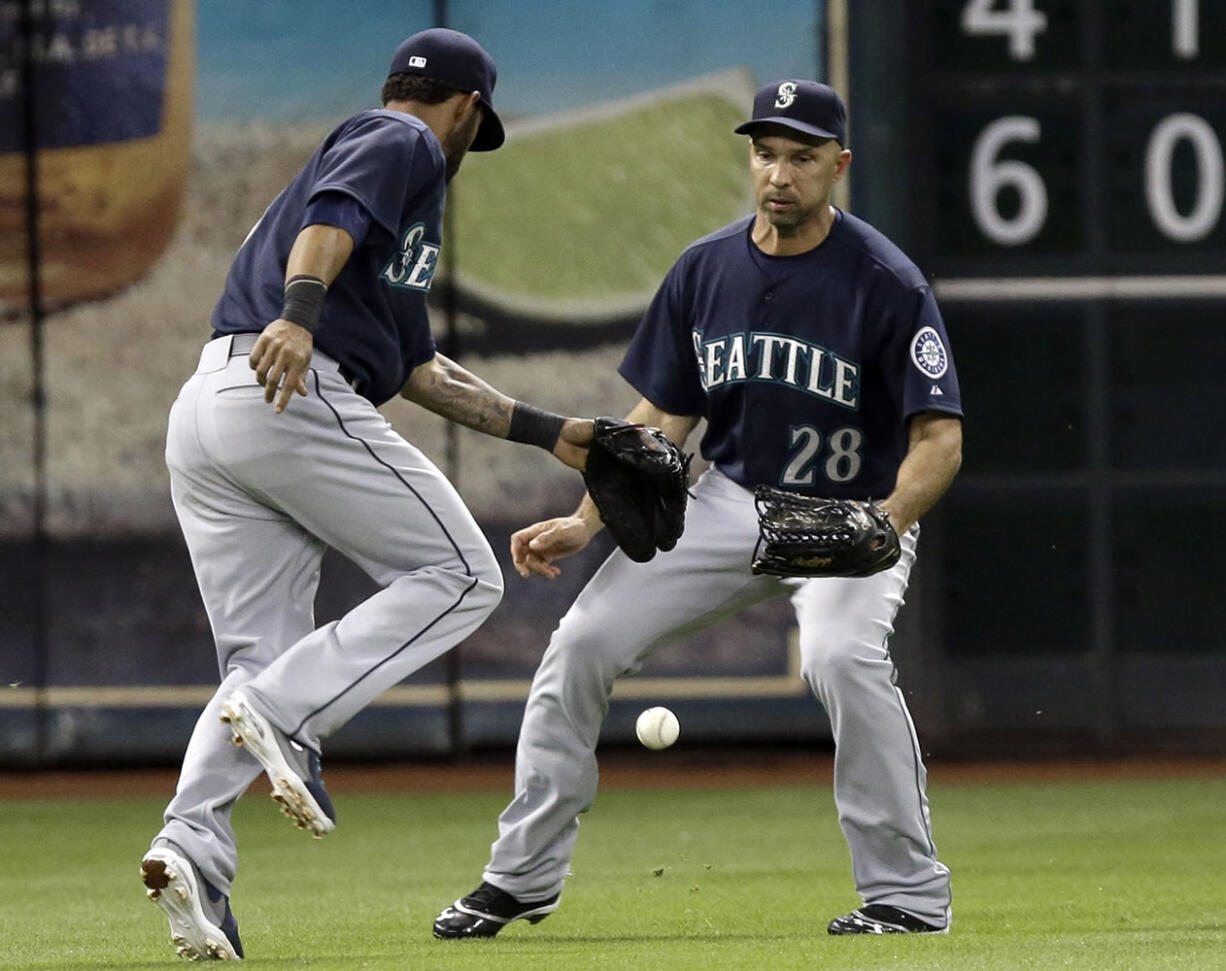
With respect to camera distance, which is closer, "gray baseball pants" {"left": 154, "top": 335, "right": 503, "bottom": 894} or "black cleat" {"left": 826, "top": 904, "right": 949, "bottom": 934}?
"gray baseball pants" {"left": 154, "top": 335, "right": 503, "bottom": 894}

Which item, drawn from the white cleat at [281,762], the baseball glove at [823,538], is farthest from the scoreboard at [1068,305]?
the white cleat at [281,762]

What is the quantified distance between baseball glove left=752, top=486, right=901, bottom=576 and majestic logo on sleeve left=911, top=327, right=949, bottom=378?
1.01 ft

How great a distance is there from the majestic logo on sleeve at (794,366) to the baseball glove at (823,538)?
27 cm

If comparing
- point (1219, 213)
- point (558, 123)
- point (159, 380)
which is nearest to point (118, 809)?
point (159, 380)

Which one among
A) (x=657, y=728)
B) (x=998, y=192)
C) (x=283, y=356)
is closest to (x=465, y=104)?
(x=283, y=356)

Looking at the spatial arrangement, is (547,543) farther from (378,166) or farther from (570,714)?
(378,166)

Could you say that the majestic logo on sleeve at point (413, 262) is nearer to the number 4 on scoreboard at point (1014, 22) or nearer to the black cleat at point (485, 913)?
the black cleat at point (485, 913)

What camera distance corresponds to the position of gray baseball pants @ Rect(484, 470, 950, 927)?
477 centimetres

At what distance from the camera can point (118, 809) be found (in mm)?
8234

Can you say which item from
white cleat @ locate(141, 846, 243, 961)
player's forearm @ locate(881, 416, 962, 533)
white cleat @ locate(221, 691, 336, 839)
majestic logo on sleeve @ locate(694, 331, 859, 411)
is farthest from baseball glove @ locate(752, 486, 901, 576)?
white cleat @ locate(141, 846, 243, 961)

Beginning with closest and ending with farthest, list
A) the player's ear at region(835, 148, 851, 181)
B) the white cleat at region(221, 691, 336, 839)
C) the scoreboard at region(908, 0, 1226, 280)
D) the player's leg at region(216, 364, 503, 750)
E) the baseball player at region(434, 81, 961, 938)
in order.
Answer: the white cleat at region(221, 691, 336, 839)
the player's leg at region(216, 364, 503, 750)
the baseball player at region(434, 81, 961, 938)
the player's ear at region(835, 148, 851, 181)
the scoreboard at region(908, 0, 1226, 280)

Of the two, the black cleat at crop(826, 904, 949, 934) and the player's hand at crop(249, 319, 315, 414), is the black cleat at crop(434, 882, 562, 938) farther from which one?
the player's hand at crop(249, 319, 315, 414)

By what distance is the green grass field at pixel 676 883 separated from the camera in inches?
177

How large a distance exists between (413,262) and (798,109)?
96cm
